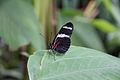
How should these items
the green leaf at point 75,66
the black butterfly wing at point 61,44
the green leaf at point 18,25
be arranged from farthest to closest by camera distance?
1. the green leaf at point 18,25
2. the black butterfly wing at point 61,44
3. the green leaf at point 75,66

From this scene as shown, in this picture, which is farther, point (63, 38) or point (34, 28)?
point (34, 28)

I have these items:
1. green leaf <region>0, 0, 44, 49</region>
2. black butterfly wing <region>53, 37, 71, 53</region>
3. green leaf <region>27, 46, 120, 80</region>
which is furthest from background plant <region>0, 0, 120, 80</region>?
green leaf <region>27, 46, 120, 80</region>

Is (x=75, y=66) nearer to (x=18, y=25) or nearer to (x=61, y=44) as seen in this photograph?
(x=61, y=44)

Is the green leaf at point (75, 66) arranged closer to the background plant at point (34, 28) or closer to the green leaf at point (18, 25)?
the background plant at point (34, 28)

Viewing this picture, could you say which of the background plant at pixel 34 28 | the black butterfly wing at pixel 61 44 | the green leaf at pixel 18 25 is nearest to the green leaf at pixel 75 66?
the black butterfly wing at pixel 61 44

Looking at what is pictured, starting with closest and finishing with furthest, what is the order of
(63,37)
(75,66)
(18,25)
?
→ (75,66) < (63,37) < (18,25)

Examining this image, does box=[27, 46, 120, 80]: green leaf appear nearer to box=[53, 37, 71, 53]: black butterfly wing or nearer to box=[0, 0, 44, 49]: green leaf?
box=[53, 37, 71, 53]: black butterfly wing

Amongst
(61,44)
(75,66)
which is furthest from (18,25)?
(75,66)

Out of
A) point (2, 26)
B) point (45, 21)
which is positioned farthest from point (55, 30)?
point (2, 26)
